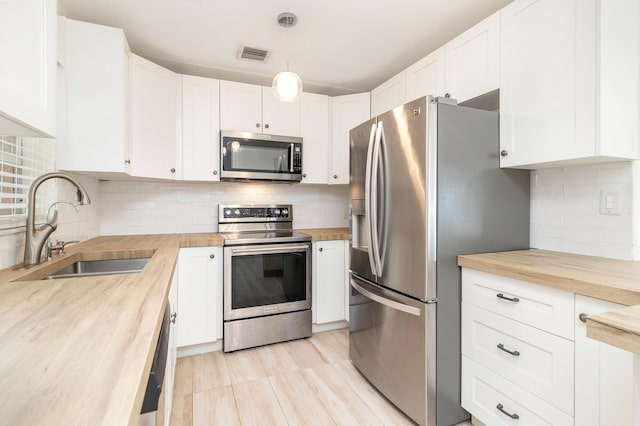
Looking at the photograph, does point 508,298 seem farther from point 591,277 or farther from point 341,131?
point 341,131

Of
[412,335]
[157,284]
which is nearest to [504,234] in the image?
[412,335]

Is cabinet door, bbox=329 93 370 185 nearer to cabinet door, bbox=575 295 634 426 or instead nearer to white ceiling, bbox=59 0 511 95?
white ceiling, bbox=59 0 511 95

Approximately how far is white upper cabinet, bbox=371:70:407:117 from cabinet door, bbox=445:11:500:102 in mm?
470

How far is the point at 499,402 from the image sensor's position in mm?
1477

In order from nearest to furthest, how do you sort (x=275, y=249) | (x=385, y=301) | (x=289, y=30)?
(x=385, y=301) < (x=289, y=30) < (x=275, y=249)

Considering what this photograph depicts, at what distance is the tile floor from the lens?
1731 mm

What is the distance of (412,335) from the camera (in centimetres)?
168

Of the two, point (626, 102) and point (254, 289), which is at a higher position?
point (626, 102)

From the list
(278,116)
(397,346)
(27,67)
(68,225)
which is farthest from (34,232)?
(278,116)

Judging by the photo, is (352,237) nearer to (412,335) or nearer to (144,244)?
(412,335)

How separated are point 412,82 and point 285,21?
40.6 inches

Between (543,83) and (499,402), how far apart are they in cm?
156

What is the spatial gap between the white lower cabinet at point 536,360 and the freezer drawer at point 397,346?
0.71 ft

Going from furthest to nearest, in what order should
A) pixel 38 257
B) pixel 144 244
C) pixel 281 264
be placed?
pixel 281 264 < pixel 144 244 < pixel 38 257
